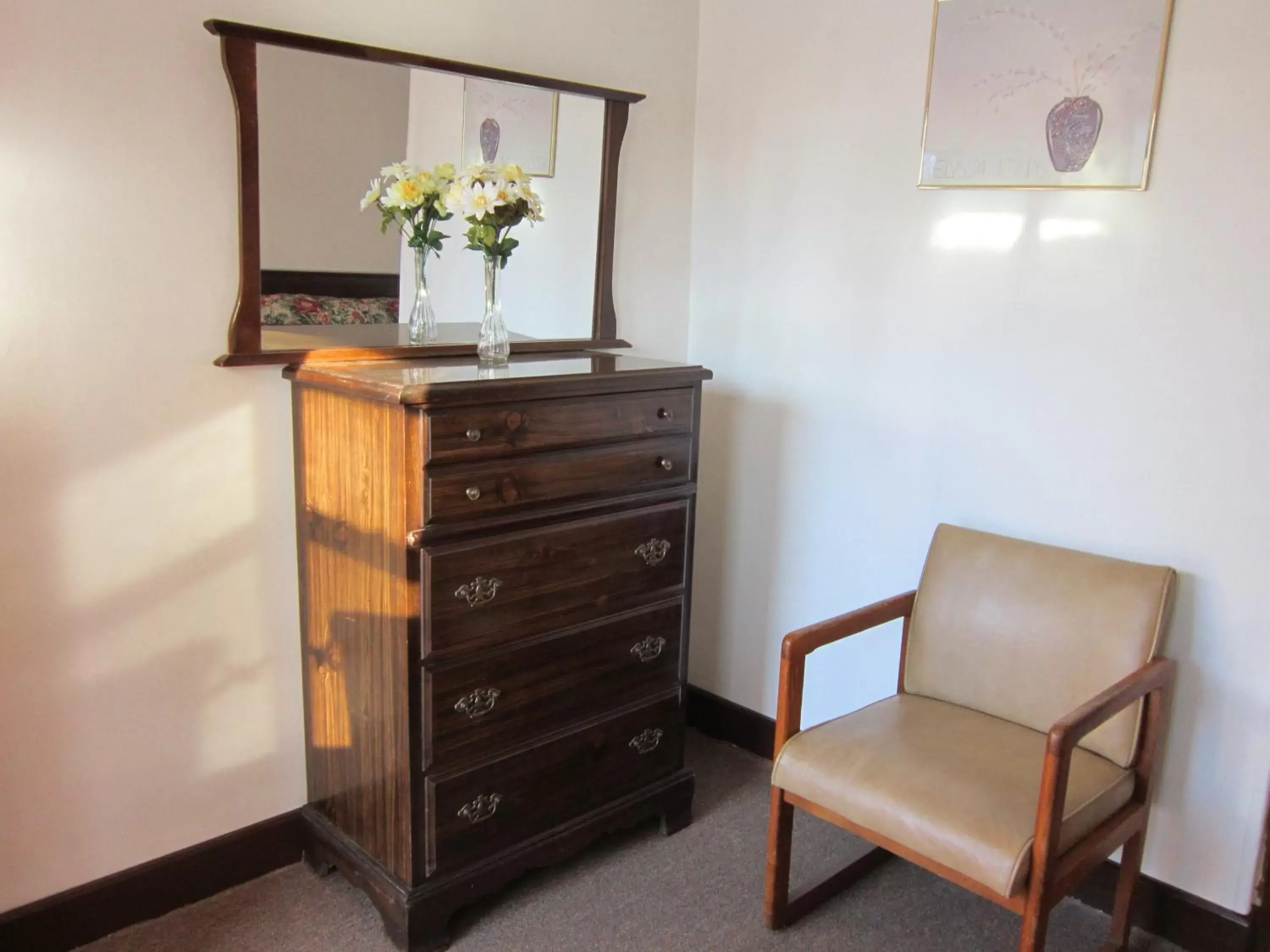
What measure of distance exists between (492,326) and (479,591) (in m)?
0.67

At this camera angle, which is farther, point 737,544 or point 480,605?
point 737,544

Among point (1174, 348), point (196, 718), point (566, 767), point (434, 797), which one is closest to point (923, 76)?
point (1174, 348)

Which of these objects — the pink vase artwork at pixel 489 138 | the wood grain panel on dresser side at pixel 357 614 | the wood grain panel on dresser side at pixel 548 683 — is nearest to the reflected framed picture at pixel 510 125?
the pink vase artwork at pixel 489 138

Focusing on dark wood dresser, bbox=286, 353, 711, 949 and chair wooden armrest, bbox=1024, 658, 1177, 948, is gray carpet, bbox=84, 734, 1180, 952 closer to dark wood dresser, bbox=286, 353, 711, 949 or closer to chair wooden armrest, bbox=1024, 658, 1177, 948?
dark wood dresser, bbox=286, 353, 711, 949

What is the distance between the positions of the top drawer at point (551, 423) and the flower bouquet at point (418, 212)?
0.44m

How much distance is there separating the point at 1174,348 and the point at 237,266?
1.97 meters

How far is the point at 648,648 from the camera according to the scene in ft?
8.23

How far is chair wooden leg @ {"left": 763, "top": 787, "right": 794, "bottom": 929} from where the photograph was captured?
7.32ft

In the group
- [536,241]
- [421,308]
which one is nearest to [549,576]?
[421,308]

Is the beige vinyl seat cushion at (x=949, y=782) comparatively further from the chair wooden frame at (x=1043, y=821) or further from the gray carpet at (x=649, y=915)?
the gray carpet at (x=649, y=915)

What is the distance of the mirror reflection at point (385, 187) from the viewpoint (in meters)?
2.17

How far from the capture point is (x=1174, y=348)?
2170 millimetres

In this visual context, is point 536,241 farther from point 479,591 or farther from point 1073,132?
point 1073,132

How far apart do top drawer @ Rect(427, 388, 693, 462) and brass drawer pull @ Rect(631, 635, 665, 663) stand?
51 cm
